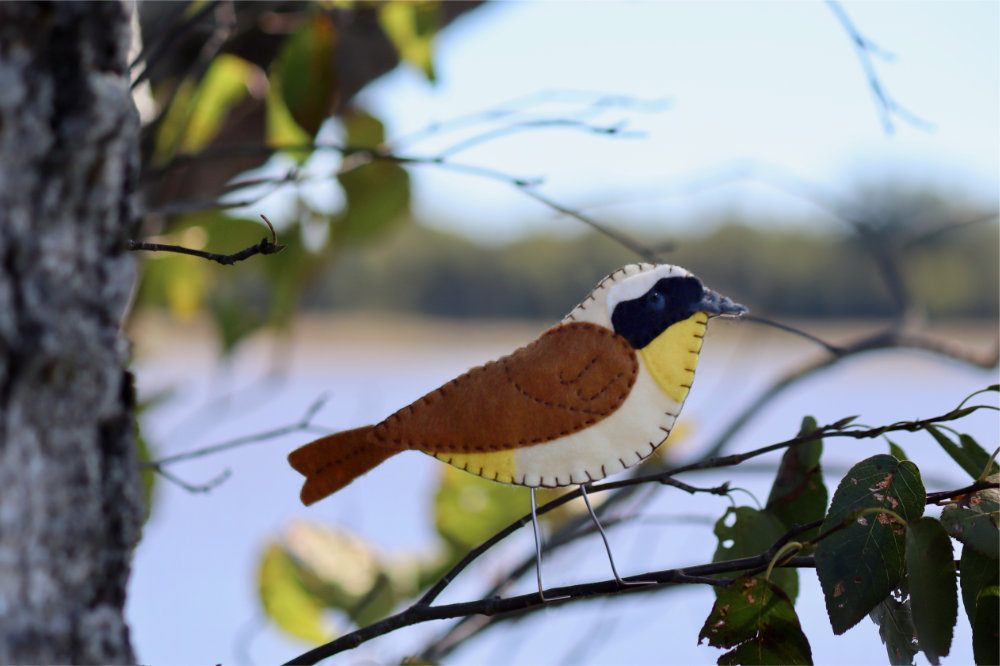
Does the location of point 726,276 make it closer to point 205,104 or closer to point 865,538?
point 205,104

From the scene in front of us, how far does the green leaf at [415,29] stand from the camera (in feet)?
1.88

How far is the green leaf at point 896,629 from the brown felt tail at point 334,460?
17 cm

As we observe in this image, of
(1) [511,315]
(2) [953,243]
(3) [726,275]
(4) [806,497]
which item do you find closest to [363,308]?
(1) [511,315]

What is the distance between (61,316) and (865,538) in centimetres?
23

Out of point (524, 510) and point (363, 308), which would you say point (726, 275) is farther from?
point (363, 308)

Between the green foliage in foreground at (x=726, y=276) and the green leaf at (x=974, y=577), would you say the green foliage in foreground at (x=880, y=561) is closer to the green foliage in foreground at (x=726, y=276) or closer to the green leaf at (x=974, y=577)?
the green leaf at (x=974, y=577)

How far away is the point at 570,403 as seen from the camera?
277 millimetres

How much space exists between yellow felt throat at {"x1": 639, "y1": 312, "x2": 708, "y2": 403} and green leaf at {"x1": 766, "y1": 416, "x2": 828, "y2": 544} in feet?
0.20

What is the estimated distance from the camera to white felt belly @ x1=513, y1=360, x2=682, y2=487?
0.90 ft

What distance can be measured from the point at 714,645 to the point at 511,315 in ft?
6.14

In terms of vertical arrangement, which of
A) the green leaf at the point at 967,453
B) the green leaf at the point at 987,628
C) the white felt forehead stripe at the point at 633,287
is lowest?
the green leaf at the point at 987,628

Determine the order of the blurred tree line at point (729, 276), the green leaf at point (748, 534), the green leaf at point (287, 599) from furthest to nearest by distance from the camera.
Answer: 1. the blurred tree line at point (729, 276)
2. the green leaf at point (287, 599)
3. the green leaf at point (748, 534)

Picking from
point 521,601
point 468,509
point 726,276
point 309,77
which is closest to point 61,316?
point 521,601

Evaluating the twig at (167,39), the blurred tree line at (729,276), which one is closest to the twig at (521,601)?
the twig at (167,39)
